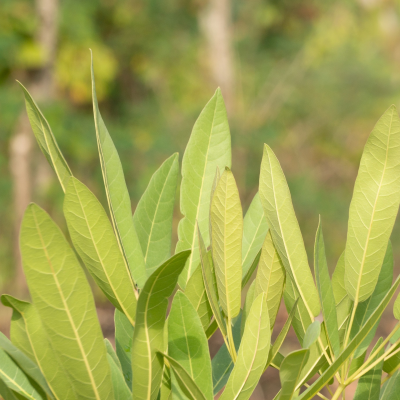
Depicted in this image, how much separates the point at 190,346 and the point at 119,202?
112mm

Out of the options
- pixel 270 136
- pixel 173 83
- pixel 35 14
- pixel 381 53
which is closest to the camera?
pixel 35 14

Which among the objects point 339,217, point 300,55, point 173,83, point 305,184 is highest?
point 300,55

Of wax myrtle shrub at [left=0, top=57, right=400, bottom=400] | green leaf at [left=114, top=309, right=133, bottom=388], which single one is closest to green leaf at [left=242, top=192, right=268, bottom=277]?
wax myrtle shrub at [left=0, top=57, right=400, bottom=400]

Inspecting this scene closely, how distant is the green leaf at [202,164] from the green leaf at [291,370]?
137mm

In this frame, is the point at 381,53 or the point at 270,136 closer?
the point at 270,136

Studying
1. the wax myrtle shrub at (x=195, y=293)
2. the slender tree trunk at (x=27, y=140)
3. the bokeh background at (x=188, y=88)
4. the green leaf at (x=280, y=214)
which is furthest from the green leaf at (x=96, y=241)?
the slender tree trunk at (x=27, y=140)

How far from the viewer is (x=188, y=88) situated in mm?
4754

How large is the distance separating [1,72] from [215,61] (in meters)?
2.06

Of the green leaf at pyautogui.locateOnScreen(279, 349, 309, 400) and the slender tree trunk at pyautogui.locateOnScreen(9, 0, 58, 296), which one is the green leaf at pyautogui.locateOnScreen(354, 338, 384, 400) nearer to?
the green leaf at pyautogui.locateOnScreen(279, 349, 309, 400)

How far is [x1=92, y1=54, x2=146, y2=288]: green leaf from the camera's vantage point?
316 millimetres

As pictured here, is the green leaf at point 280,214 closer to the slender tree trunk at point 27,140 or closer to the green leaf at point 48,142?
the green leaf at point 48,142

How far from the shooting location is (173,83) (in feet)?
15.6

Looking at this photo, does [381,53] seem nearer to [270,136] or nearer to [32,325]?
[270,136]

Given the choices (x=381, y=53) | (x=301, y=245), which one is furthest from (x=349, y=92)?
(x=301, y=245)
